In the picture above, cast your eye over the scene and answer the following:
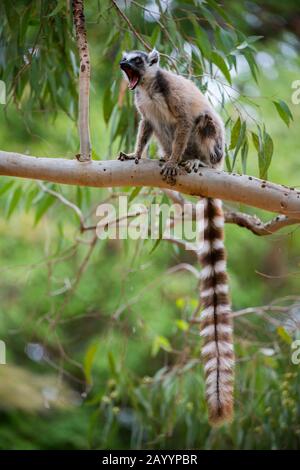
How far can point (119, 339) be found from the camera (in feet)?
25.1

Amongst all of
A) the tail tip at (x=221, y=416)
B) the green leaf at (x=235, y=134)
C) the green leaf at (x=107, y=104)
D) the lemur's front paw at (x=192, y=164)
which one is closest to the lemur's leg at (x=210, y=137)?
the lemur's front paw at (x=192, y=164)

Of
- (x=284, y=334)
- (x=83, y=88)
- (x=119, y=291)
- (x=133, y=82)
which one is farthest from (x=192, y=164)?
(x=119, y=291)

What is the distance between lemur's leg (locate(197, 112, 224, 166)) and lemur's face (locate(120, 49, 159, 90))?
373 millimetres

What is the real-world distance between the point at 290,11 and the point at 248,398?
499cm

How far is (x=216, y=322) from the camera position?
384 cm

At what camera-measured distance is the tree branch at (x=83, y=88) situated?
9.97 ft

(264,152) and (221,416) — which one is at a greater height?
(264,152)

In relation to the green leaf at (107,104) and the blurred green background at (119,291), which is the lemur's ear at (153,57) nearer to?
the blurred green background at (119,291)

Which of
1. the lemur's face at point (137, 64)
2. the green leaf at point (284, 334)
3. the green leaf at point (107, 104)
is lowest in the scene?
the green leaf at point (284, 334)

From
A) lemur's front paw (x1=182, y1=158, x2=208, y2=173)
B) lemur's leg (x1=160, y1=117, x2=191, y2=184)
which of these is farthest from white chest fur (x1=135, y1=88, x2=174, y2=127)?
lemur's front paw (x1=182, y1=158, x2=208, y2=173)

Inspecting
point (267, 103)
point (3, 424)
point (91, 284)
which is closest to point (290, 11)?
point (267, 103)

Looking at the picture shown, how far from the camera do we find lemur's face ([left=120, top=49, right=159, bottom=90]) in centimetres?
379

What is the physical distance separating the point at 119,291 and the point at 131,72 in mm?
4000

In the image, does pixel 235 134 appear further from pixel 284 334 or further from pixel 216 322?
pixel 284 334
